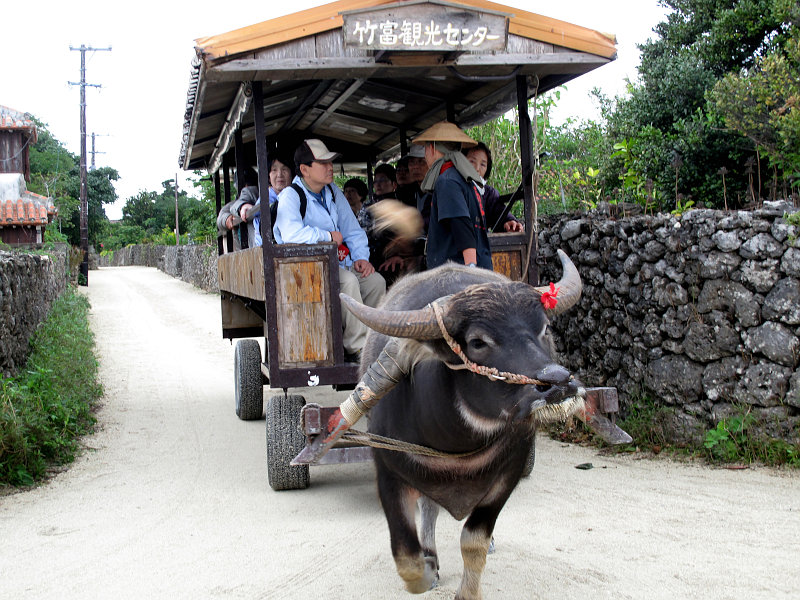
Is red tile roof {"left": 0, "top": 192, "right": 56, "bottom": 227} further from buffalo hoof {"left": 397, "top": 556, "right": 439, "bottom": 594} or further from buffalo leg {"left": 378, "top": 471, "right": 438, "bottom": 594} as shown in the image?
buffalo hoof {"left": 397, "top": 556, "right": 439, "bottom": 594}

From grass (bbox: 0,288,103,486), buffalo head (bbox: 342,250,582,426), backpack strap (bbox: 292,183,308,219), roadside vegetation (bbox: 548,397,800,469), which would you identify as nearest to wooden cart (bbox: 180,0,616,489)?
backpack strap (bbox: 292,183,308,219)

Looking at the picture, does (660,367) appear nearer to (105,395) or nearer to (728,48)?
(728,48)

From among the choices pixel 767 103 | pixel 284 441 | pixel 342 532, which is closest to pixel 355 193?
pixel 284 441

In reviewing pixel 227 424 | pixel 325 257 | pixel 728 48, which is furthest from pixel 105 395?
pixel 728 48

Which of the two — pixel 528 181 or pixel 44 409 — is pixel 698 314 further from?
pixel 44 409

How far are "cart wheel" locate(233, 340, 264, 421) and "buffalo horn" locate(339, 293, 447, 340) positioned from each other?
4.08 meters

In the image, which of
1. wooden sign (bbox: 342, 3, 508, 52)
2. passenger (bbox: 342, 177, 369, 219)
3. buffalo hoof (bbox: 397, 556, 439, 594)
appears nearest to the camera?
buffalo hoof (bbox: 397, 556, 439, 594)

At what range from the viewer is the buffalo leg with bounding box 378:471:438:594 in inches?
123

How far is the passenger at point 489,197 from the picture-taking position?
520 centimetres

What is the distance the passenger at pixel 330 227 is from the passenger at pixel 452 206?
62 cm

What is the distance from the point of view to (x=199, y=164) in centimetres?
809

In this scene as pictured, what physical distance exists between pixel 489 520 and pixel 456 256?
1596 millimetres

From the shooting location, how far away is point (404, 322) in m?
2.64

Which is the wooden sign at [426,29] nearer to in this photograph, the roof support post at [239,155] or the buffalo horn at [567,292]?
the buffalo horn at [567,292]
